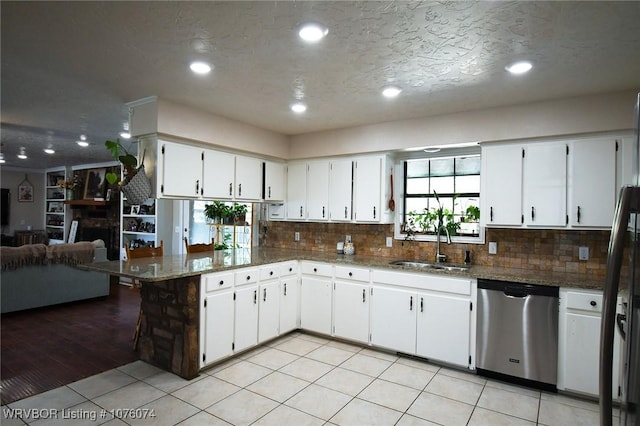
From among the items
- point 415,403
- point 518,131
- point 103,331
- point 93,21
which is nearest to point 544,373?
point 415,403

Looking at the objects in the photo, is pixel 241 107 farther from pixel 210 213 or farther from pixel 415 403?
pixel 415 403

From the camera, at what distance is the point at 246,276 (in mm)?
3557

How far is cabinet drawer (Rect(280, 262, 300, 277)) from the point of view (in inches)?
159

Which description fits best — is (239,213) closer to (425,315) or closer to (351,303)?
(351,303)

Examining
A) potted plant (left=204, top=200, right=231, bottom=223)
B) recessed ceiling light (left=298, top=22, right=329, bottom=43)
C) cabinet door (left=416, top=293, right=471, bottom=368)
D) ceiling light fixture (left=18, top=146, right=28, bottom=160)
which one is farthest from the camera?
ceiling light fixture (left=18, top=146, right=28, bottom=160)

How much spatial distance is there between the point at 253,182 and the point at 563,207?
3.17m

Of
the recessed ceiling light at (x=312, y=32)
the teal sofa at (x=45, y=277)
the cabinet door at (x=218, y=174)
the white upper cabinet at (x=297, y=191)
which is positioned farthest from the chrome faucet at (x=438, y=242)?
the teal sofa at (x=45, y=277)

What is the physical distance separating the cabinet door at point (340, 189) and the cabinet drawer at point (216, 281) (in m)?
1.53

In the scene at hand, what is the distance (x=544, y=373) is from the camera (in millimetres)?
2930

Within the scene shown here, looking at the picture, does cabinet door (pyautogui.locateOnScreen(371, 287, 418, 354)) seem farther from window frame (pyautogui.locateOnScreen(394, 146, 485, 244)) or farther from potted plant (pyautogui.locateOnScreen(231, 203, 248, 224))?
potted plant (pyautogui.locateOnScreen(231, 203, 248, 224))

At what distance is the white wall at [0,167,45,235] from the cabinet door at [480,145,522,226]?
10.5 m

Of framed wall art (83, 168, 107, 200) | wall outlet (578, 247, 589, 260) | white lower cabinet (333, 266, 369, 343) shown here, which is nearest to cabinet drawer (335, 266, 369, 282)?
white lower cabinet (333, 266, 369, 343)

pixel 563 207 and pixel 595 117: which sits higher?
pixel 595 117

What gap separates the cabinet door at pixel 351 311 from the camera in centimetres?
378
